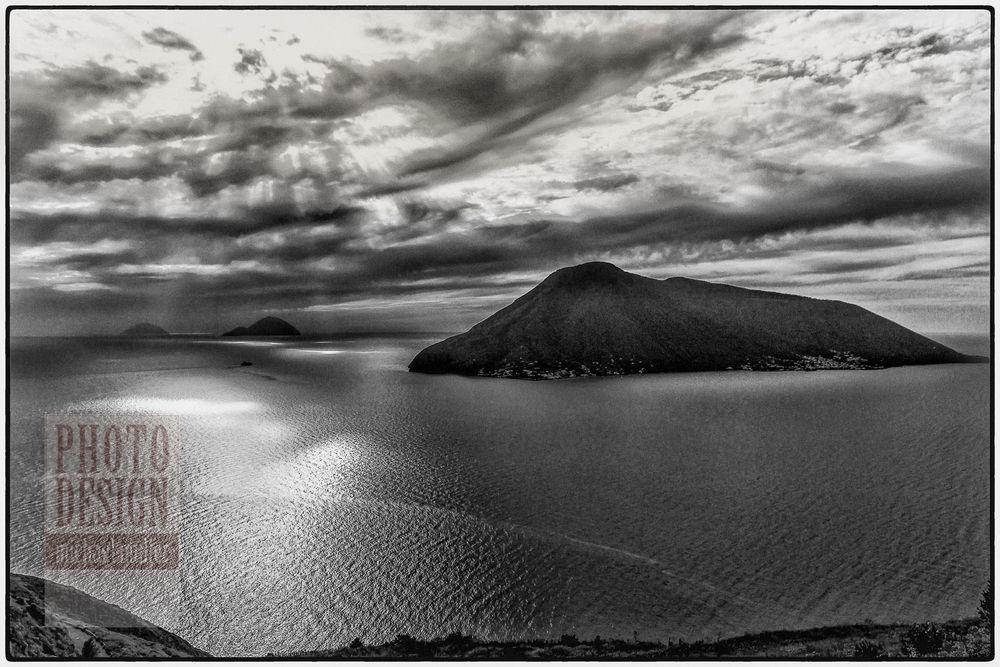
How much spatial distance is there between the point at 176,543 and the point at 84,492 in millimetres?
2058

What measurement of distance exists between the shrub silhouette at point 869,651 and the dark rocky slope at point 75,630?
31.6 ft

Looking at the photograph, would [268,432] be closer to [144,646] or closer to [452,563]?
[144,646]

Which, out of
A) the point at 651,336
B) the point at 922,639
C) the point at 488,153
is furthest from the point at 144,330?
the point at 651,336

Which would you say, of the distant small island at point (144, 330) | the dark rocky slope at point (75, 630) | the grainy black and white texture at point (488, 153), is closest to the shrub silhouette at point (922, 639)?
the grainy black and white texture at point (488, 153)

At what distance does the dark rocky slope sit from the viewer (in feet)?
21.7

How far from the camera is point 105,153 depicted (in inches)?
375

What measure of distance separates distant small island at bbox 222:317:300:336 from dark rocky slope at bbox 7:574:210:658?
271 inches

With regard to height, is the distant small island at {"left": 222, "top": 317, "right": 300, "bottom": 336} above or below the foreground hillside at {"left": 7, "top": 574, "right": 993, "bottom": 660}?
above

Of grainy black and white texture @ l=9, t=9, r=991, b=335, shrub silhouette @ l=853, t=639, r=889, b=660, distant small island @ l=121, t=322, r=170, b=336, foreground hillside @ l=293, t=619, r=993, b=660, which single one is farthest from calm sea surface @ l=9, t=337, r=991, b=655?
grainy black and white texture @ l=9, t=9, r=991, b=335

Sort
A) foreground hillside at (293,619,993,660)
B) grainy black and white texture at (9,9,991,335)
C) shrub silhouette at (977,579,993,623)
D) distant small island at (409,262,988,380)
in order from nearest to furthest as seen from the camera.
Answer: foreground hillside at (293,619,993,660) → shrub silhouette at (977,579,993,623) → grainy black and white texture at (9,9,991,335) → distant small island at (409,262,988,380)

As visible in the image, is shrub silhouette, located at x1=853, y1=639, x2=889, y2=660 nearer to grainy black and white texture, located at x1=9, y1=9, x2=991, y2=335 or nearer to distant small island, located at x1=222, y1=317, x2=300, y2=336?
grainy black and white texture, located at x1=9, y1=9, x2=991, y2=335

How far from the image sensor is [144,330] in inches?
448

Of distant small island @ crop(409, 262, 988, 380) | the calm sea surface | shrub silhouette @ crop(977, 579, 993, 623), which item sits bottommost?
shrub silhouette @ crop(977, 579, 993, 623)

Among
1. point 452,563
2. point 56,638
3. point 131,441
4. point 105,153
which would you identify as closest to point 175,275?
point 105,153
